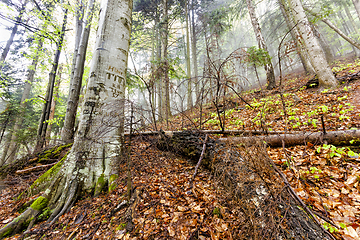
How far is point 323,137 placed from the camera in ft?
8.16

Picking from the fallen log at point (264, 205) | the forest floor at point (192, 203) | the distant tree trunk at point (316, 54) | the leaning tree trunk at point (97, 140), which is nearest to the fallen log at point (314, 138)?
the forest floor at point (192, 203)

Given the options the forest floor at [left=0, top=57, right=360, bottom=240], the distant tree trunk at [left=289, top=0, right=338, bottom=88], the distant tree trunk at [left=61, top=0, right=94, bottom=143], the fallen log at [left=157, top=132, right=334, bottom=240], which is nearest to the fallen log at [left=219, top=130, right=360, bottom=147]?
the forest floor at [left=0, top=57, right=360, bottom=240]

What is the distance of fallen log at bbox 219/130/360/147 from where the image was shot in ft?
7.57

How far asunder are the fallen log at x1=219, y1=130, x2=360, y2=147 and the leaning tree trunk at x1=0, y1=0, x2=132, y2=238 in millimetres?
2177

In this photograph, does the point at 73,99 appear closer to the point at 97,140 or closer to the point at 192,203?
the point at 97,140

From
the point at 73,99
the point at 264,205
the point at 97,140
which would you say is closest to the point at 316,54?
the point at 264,205

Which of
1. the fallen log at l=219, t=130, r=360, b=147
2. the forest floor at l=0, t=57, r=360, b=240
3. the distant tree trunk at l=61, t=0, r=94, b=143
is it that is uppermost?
the distant tree trunk at l=61, t=0, r=94, b=143

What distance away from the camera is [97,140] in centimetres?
193

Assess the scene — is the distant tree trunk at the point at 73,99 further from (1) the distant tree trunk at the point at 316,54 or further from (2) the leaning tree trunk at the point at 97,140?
(1) the distant tree trunk at the point at 316,54

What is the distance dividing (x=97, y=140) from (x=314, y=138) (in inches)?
155

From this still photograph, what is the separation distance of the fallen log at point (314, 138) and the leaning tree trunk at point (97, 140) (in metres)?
2.18

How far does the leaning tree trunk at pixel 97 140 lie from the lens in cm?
214

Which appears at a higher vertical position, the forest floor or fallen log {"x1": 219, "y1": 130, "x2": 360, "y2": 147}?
fallen log {"x1": 219, "y1": 130, "x2": 360, "y2": 147}

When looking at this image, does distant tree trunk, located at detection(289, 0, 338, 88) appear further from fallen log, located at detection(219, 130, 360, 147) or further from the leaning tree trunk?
the leaning tree trunk
